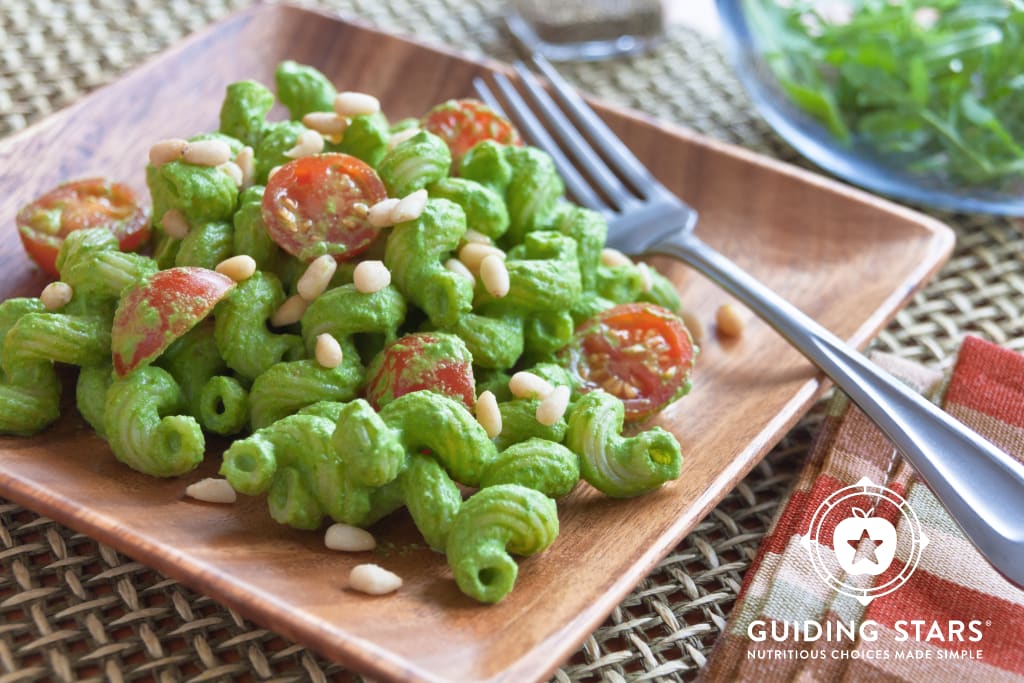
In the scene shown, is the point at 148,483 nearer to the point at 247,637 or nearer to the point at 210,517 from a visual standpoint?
the point at 210,517

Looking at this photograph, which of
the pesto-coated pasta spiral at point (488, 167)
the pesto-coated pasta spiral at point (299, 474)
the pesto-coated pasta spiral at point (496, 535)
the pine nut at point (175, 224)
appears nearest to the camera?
the pesto-coated pasta spiral at point (496, 535)

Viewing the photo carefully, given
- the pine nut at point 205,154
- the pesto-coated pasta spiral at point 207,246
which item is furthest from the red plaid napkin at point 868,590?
the pine nut at point 205,154

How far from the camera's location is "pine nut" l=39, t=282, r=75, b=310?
188 cm

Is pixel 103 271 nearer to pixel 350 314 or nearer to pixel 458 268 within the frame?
pixel 350 314

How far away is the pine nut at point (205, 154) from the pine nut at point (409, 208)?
319 mm

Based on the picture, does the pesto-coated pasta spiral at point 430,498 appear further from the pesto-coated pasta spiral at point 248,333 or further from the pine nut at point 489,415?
the pesto-coated pasta spiral at point 248,333

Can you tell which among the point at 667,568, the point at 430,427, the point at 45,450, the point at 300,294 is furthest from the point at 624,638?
the point at 45,450

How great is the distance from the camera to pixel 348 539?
1643 mm

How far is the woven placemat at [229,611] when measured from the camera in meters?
1.64

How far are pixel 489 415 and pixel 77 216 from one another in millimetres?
894

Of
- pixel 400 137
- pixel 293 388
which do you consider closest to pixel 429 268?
pixel 293 388

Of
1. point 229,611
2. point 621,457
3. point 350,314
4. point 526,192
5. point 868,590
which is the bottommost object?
point 229,611

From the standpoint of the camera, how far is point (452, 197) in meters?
1.97

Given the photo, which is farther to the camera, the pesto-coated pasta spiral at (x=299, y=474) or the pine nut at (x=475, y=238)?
the pine nut at (x=475, y=238)
